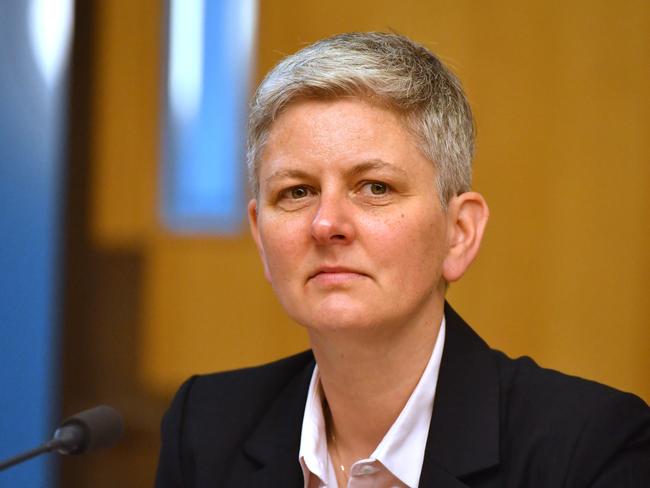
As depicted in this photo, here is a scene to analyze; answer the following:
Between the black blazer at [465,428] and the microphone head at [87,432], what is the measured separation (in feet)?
0.96

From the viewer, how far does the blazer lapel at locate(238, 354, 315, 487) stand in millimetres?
1731

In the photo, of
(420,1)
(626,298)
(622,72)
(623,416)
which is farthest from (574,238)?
(623,416)

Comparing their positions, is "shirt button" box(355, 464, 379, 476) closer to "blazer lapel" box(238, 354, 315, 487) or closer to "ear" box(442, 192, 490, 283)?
"blazer lapel" box(238, 354, 315, 487)

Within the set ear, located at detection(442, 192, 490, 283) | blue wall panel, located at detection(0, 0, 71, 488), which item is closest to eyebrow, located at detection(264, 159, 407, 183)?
ear, located at detection(442, 192, 490, 283)

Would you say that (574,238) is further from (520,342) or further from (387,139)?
(387,139)

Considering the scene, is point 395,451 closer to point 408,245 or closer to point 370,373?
point 370,373

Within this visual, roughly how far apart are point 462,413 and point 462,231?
1.09ft

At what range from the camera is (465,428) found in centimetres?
158

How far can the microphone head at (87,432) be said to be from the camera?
151cm

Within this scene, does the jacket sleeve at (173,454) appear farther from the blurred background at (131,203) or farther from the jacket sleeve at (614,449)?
the blurred background at (131,203)

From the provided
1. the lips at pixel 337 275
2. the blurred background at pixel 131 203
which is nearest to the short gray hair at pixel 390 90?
the lips at pixel 337 275

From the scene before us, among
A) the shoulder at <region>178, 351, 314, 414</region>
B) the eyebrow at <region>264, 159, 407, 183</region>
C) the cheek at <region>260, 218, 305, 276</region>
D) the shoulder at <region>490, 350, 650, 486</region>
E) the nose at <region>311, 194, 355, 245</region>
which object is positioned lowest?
the shoulder at <region>178, 351, 314, 414</region>

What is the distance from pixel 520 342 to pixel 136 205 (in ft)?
5.65

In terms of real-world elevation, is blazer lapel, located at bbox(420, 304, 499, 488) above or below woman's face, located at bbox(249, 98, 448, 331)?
below
